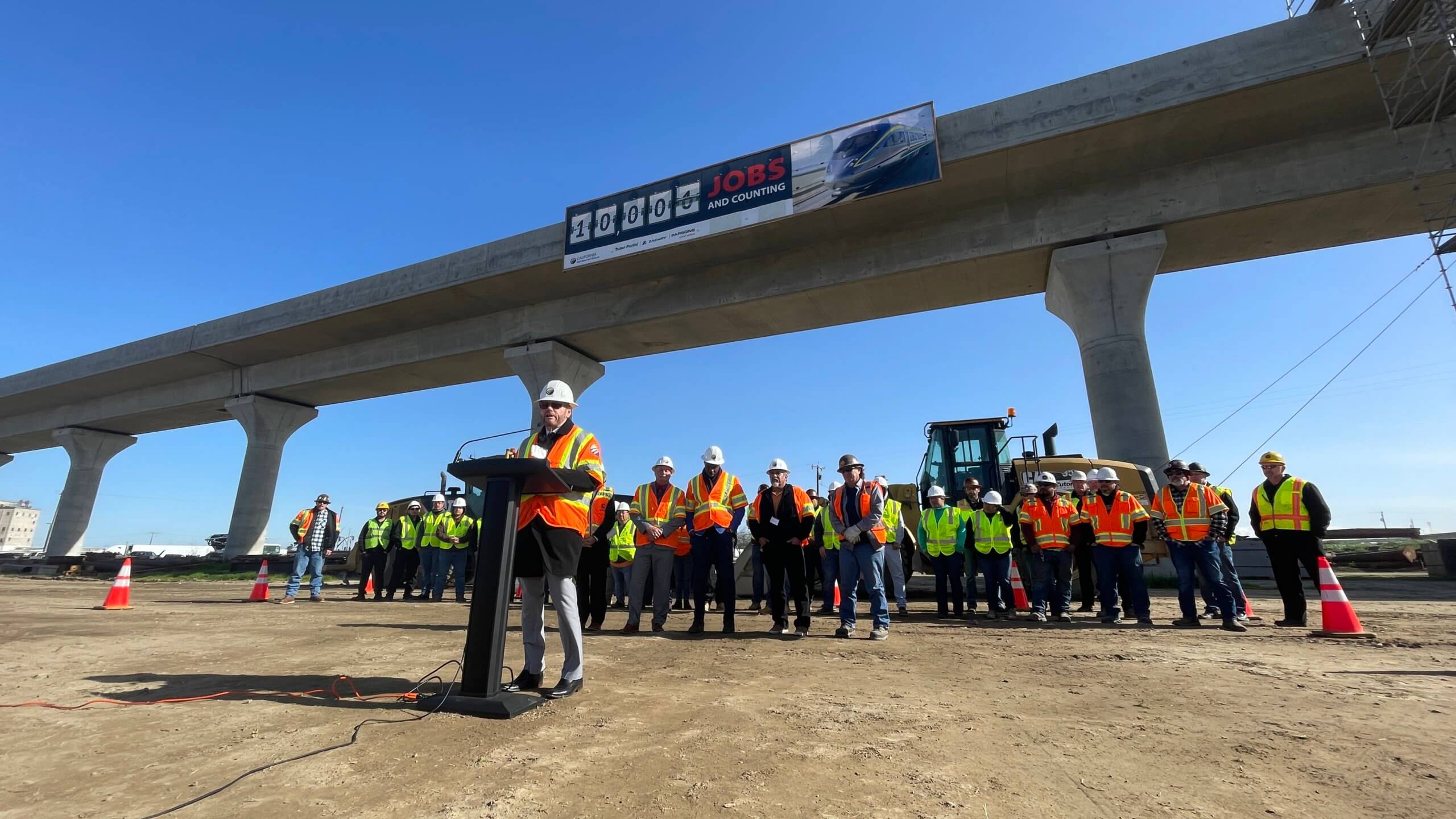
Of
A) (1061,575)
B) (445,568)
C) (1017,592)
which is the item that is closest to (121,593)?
(445,568)

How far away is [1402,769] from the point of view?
224cm

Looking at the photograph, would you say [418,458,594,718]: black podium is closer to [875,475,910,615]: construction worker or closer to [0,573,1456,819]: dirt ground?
[0,573,1456,819]: dirt ground

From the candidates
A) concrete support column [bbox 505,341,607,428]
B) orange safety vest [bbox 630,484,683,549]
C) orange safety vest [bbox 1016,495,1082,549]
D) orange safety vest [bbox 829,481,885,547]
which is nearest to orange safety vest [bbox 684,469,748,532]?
orange safety vest [bbox 630,484,683,549]

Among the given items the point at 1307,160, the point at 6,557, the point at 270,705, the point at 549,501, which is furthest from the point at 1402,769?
the point at 6,557

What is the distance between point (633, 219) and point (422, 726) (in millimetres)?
14260

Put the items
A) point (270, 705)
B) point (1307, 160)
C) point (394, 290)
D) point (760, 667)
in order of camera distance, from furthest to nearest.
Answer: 1. point (394, 290)
2. point (1307, 160)
3. point (760, 667)
4. point (270, 705)

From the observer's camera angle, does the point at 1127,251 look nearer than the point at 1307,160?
No

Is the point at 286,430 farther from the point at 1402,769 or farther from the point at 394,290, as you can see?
the point at 1402,769

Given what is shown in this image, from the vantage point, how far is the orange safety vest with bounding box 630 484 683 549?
6574mm

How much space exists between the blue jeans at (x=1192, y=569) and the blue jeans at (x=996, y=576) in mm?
1835

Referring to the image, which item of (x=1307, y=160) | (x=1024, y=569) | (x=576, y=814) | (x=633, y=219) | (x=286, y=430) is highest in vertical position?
(x=633, y=219)

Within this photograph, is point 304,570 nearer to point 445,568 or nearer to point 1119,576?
point 445,568

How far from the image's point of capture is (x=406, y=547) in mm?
11758

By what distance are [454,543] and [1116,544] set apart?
1056 cm
